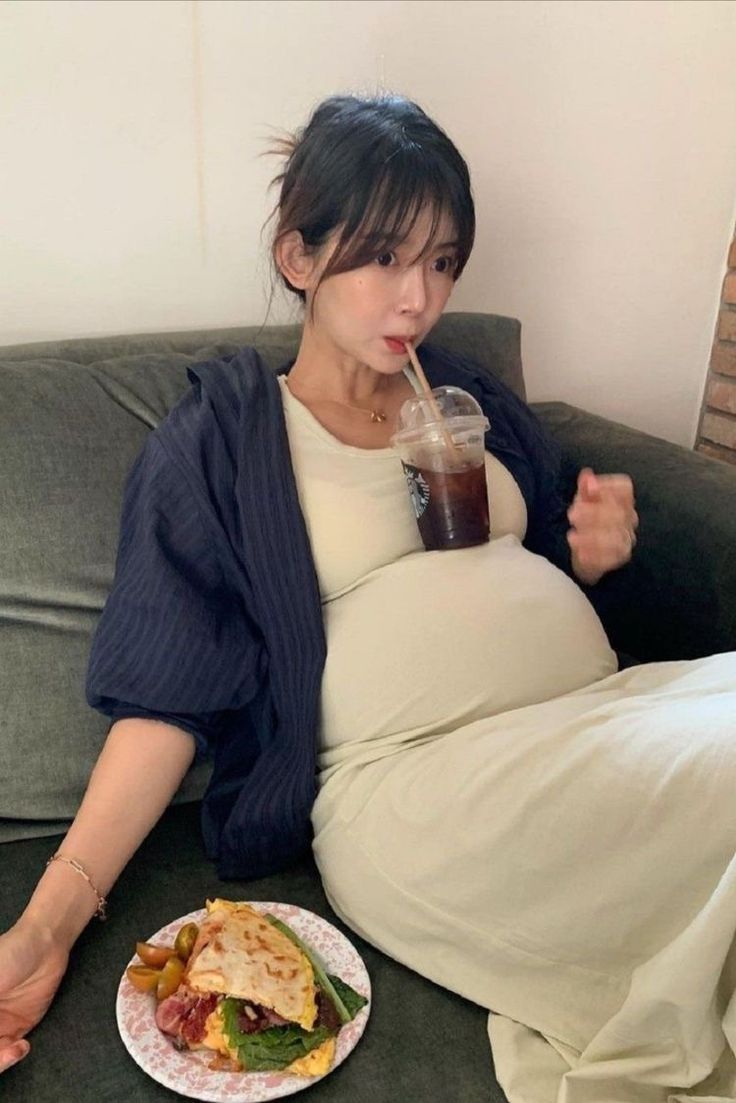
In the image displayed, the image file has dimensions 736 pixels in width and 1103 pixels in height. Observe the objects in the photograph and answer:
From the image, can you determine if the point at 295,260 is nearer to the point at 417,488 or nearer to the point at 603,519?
the point at 417,488

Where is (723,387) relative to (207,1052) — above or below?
above

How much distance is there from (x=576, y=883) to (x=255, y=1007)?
0.28 m

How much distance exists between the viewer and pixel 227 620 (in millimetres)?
1025

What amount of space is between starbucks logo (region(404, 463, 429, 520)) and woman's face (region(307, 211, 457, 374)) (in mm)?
156

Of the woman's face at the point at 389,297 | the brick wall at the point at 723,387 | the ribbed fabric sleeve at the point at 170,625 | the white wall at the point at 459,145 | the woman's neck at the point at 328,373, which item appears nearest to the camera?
the ribbed fabric sleeve at the point at 170,625

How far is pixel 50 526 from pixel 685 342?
1279 millimetres

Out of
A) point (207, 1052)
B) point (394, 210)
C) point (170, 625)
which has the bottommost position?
point (207, 1052)

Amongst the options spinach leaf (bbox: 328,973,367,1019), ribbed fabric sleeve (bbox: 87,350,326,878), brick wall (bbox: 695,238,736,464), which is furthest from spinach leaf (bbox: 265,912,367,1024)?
brick wall (bbox: 695,238,736,464)

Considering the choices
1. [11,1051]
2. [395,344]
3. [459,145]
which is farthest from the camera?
[459,145]

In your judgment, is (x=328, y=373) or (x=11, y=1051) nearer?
(x=11, y=1051)

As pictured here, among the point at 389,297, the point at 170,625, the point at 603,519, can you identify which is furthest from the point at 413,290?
the point at 170,625

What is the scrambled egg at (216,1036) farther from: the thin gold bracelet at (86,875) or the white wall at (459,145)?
the white wall at (459,145)

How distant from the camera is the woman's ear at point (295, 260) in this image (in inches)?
44.2

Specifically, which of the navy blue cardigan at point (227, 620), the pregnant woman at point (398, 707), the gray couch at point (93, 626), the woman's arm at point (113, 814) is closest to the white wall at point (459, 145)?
the gray couch at point (93, 626)
